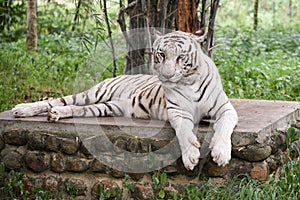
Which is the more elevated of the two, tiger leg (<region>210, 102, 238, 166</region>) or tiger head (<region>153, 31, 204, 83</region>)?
tiger head (<region>153, 31, 204, 83</region>)

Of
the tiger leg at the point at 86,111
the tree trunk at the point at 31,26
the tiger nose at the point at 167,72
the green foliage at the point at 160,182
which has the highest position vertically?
the tree trunk at the point at 31,26

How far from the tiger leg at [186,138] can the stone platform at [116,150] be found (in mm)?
120

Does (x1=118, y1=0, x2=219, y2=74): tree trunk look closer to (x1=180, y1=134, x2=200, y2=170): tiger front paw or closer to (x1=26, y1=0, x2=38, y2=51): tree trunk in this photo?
(x1=180, y1=134, x2=200, y2=170): tiger front paw

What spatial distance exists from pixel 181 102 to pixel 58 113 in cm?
106

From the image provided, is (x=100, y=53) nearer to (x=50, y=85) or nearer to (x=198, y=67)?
(x=198, y=67)

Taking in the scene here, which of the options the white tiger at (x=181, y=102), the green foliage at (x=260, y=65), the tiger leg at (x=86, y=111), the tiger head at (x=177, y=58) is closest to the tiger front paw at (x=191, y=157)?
the white tiger at (x=181, y=102)

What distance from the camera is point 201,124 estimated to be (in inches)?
175

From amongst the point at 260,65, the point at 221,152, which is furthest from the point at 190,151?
the point at 260,65

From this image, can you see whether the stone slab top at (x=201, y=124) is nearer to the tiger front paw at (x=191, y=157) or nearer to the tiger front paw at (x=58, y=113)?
the tiger front paw at (x=58, y=113)

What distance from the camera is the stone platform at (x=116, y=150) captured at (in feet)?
13.9

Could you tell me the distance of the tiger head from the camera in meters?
4.14

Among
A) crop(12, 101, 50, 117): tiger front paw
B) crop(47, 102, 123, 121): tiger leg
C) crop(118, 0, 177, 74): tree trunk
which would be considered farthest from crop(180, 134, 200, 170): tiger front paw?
crop(118, 0, 177, 74): tree trunk

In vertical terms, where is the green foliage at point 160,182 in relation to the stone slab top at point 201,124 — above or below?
below

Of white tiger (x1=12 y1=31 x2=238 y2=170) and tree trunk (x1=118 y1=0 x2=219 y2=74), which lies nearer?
white tiger (x1=12 y1=31 x2=238 y2=170)
